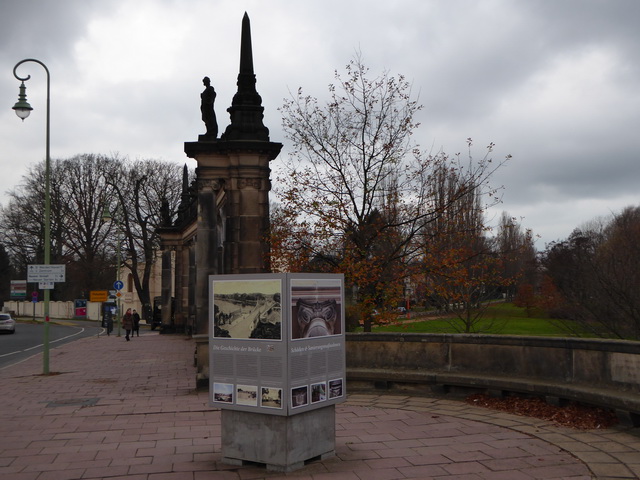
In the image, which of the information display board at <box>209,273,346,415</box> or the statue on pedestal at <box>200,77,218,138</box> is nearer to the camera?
the information display board at <box>209,273,346,415</box>

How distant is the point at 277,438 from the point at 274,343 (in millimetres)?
916

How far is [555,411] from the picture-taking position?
8.90 meters

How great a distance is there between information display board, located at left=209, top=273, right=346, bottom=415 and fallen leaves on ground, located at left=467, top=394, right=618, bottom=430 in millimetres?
3422

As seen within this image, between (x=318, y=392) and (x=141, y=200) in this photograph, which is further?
(x=141, y=200)

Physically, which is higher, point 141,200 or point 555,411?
point 141,200

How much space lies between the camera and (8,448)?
779 centimetres

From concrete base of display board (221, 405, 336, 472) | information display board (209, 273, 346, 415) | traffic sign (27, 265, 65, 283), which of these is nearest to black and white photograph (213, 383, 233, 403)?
information display board (209, 273, 346, 415)

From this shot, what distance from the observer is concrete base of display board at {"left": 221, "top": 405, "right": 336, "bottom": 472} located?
6371 millimetres

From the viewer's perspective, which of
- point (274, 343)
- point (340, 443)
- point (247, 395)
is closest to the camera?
point (274, 343)

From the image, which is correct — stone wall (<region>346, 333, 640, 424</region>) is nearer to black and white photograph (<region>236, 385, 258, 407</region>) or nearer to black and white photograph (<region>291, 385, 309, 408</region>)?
black and white photograph (<region>291, 385, 309, 408</region>)

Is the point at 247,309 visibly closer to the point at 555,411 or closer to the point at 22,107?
the point at 555,411

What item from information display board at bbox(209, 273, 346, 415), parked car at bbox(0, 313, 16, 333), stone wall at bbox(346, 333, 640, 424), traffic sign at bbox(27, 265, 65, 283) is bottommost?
parked car at bbox(0, 313, 16, 333)

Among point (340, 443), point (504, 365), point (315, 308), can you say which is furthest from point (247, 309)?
point (504, 365)

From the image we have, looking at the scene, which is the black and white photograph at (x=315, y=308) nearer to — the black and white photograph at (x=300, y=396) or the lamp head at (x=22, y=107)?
the black and white photograph at (x=300, y=396)
